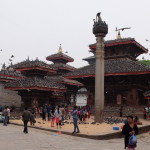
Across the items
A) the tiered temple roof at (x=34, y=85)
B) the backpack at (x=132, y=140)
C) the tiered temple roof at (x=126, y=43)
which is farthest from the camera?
the tiered temple roof at (x=126, y=43)

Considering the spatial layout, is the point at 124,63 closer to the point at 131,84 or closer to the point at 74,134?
the point at 131,84

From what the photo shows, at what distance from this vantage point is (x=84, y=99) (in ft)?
161

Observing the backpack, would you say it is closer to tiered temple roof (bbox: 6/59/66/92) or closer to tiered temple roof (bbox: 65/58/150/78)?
tiered temple roof (bbox: 65/58/150/78)

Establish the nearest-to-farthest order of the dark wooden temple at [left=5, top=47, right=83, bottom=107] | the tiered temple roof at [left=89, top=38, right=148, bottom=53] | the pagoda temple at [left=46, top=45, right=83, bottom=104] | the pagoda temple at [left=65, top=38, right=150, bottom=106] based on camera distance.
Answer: the pagoda temple at [left=65, top=38, right=150, bottom=106] → the dark wooden temple at [left=5, top=47, right=83, bottom=107] → the tiered temple roof at [left=89, top=38, right=148, bottom=53] → the pagoda temple at [left=46, top=45, right=83, bottom=104]

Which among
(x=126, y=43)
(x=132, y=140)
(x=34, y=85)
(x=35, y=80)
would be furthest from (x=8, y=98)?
(x=132, y=140)

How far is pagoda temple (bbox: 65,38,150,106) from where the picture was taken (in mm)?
28422

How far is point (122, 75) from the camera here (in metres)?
29.1

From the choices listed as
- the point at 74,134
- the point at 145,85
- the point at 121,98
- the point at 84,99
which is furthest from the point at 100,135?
the point at 84,99

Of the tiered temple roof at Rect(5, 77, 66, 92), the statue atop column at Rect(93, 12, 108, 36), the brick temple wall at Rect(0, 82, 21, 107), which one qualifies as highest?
the statue atop column at Rect(93, 12, 108, 36)

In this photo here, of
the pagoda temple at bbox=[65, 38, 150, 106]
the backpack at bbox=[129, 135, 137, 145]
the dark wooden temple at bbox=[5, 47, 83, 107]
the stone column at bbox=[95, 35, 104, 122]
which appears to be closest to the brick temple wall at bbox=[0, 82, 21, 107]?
the dark wooden temple at bbox=[5, 47, 83, 107]

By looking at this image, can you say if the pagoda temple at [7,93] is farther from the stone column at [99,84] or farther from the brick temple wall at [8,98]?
the stone column at [99,84]

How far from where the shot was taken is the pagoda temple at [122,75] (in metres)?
28.4

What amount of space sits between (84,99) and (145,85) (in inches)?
784

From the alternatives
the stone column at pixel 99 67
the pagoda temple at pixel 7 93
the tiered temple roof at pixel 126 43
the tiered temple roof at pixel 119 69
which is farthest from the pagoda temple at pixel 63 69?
the stone column at pixel 99 67
